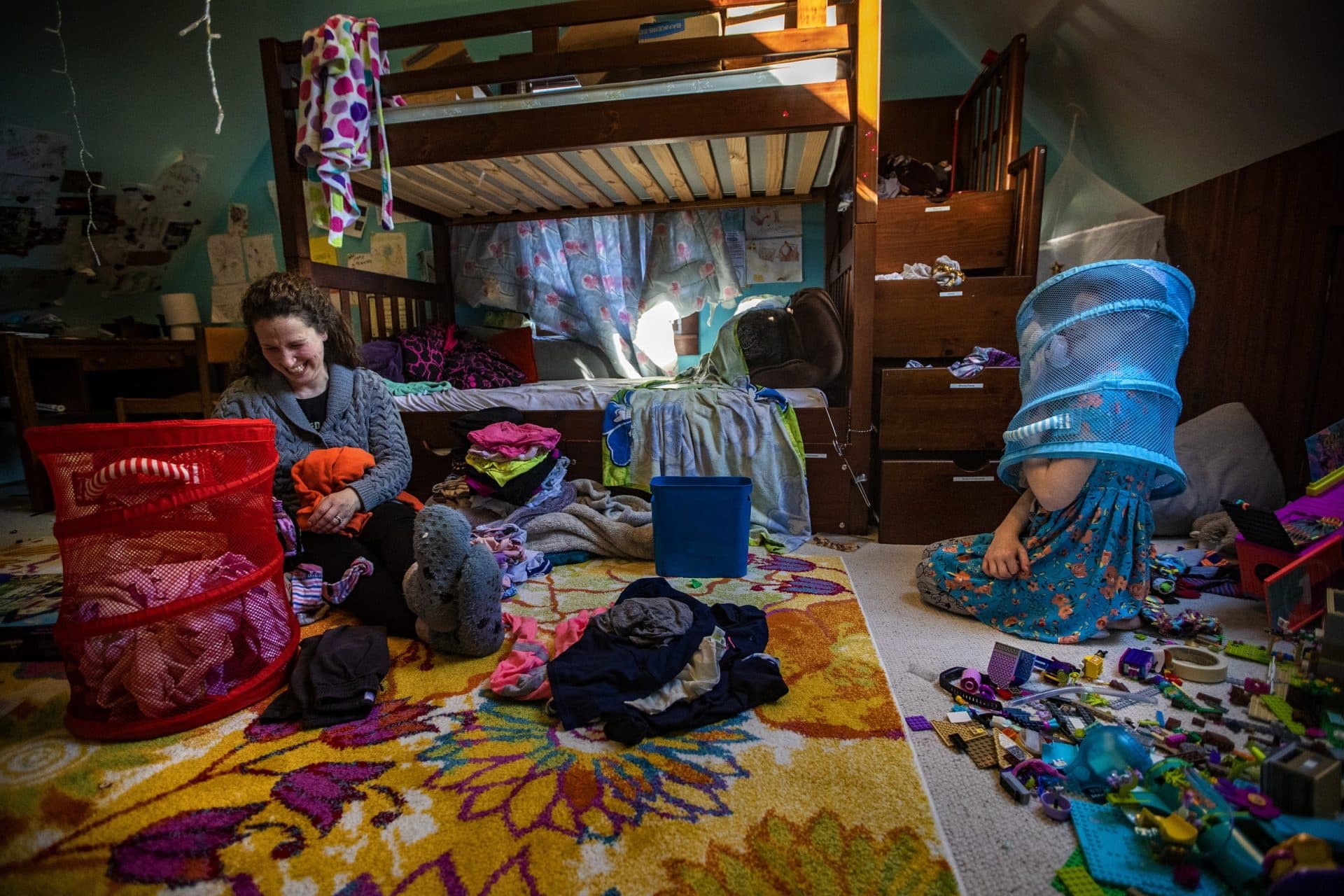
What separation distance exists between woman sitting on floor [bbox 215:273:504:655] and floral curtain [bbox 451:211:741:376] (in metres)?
1.54

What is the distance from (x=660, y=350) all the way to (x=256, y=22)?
2.54 m

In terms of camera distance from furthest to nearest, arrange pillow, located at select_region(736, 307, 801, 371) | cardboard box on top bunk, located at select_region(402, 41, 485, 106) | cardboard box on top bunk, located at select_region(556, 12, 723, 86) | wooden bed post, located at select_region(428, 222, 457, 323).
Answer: wooden bed post, located at select_region(428, 222, 457, 323) < cardboard box on top bunk, located at select_region(402, 41, 485, 106) < pillow, located at select_region(736, 307, 801, 371) < cardboard box on top bunk, located at select_region(556, 12, 723, 86)

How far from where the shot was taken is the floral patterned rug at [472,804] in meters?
0.82

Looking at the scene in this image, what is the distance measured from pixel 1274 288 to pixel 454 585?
2.71m

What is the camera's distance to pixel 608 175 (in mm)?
2705

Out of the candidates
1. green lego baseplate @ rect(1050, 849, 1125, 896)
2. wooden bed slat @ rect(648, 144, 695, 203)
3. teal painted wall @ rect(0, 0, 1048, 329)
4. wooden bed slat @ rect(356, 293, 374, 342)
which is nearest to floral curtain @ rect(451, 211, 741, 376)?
wooden bed slat @ rect(648, 144, 695, 203)

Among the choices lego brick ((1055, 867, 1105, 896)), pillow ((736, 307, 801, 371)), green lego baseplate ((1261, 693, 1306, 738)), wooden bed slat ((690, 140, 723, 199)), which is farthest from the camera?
pillow ((736, 307, 801, 371))

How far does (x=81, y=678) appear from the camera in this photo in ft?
3.68

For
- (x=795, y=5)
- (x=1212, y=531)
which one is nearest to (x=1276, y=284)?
(x=1212, y=531)

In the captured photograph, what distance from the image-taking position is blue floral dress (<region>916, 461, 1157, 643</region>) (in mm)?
1407

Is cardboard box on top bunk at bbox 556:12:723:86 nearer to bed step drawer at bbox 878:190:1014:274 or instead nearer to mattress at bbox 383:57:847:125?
mattress at bbox 383:57:847:125

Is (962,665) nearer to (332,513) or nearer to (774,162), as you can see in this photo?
(332,513)

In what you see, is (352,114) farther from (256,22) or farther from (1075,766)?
(1075,766)

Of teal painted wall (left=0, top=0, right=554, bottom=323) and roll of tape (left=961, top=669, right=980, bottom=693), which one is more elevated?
teal painted wall (left=0, top=0, right=554, bottom=323)
